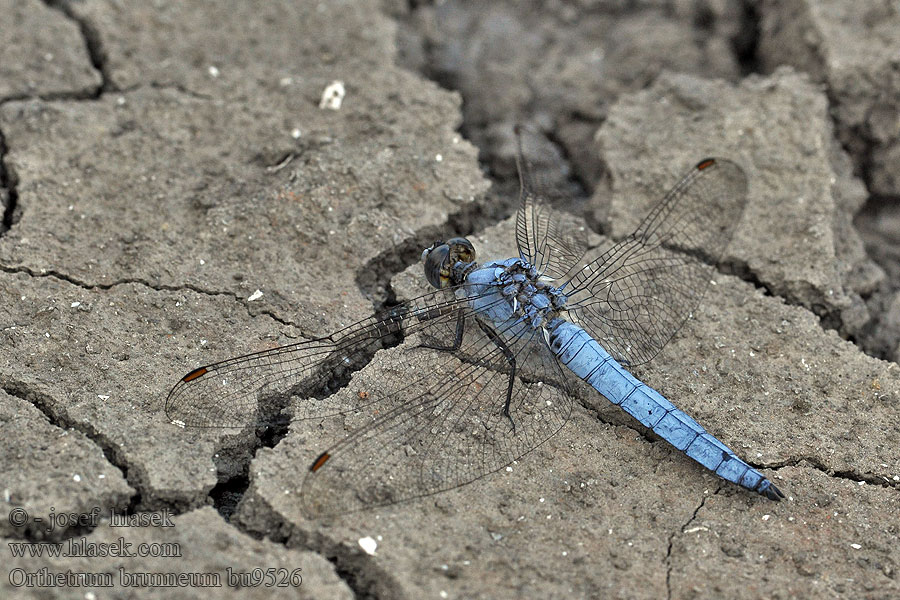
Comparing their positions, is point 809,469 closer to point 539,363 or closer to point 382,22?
point 539,363

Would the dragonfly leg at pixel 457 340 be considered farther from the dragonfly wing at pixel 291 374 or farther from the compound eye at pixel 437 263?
the compound eye at pixel 437 263

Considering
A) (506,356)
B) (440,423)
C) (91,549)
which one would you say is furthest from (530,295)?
(91,549)

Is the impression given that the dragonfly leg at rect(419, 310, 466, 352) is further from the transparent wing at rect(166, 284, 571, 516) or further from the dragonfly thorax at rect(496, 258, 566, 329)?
the dragonfly thorax at rect(496, 258, 566, 329)

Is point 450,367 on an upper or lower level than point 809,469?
lower

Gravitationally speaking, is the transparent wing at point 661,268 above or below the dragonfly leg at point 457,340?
above

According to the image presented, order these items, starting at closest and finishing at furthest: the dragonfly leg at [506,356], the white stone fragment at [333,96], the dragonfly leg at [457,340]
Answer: the dragonfly leg at [506,356] < the dragonfly leg at [457,340] < the white stone fragment at [333,96]

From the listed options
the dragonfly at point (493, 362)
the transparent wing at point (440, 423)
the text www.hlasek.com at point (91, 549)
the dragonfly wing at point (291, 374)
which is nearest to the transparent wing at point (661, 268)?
the dragonfly at point (493, 362)

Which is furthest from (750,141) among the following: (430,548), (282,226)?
(430,548)
